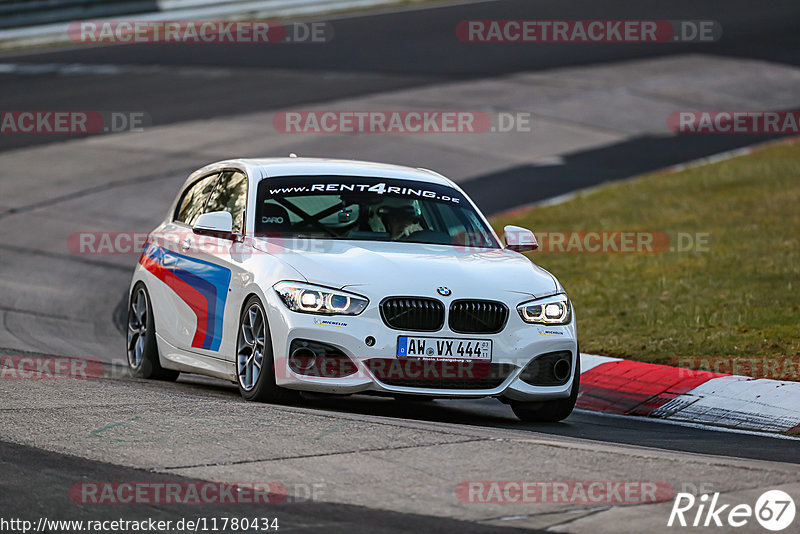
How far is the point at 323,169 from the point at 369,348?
82.7 inches

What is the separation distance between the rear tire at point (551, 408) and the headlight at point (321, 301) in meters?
1.37

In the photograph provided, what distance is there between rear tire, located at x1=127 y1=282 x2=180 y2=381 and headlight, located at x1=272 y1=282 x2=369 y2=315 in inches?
95.3

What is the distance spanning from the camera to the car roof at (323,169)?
9.87 m

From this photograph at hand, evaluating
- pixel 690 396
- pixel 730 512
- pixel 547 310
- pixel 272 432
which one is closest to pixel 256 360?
pixel 272 432

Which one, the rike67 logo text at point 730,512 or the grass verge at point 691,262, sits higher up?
the grass verge at point 691,262

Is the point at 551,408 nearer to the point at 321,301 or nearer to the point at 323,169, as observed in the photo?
the point at 321,301

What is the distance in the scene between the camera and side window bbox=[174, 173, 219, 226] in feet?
34.6

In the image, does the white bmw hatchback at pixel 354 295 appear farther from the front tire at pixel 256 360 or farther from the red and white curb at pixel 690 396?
the red and white curb at pixel 690 396

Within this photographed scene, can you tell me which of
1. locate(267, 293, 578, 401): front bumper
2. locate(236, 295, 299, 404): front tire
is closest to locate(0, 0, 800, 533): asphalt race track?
locate(267, 293, 578, 401): front bumper

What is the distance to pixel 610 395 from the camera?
10383 millimetres

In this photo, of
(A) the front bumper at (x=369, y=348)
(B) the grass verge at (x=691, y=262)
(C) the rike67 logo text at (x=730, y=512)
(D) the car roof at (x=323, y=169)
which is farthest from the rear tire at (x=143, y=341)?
(C) the rike67 logo text at (x=730, y=512)

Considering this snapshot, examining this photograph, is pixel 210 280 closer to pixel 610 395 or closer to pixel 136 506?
pixel 610 395

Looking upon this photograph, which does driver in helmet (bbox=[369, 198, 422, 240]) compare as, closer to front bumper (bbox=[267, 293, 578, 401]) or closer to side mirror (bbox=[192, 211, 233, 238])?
side mirror (bbox=[192, 211, 233, 238])

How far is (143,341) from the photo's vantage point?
35.0ft
